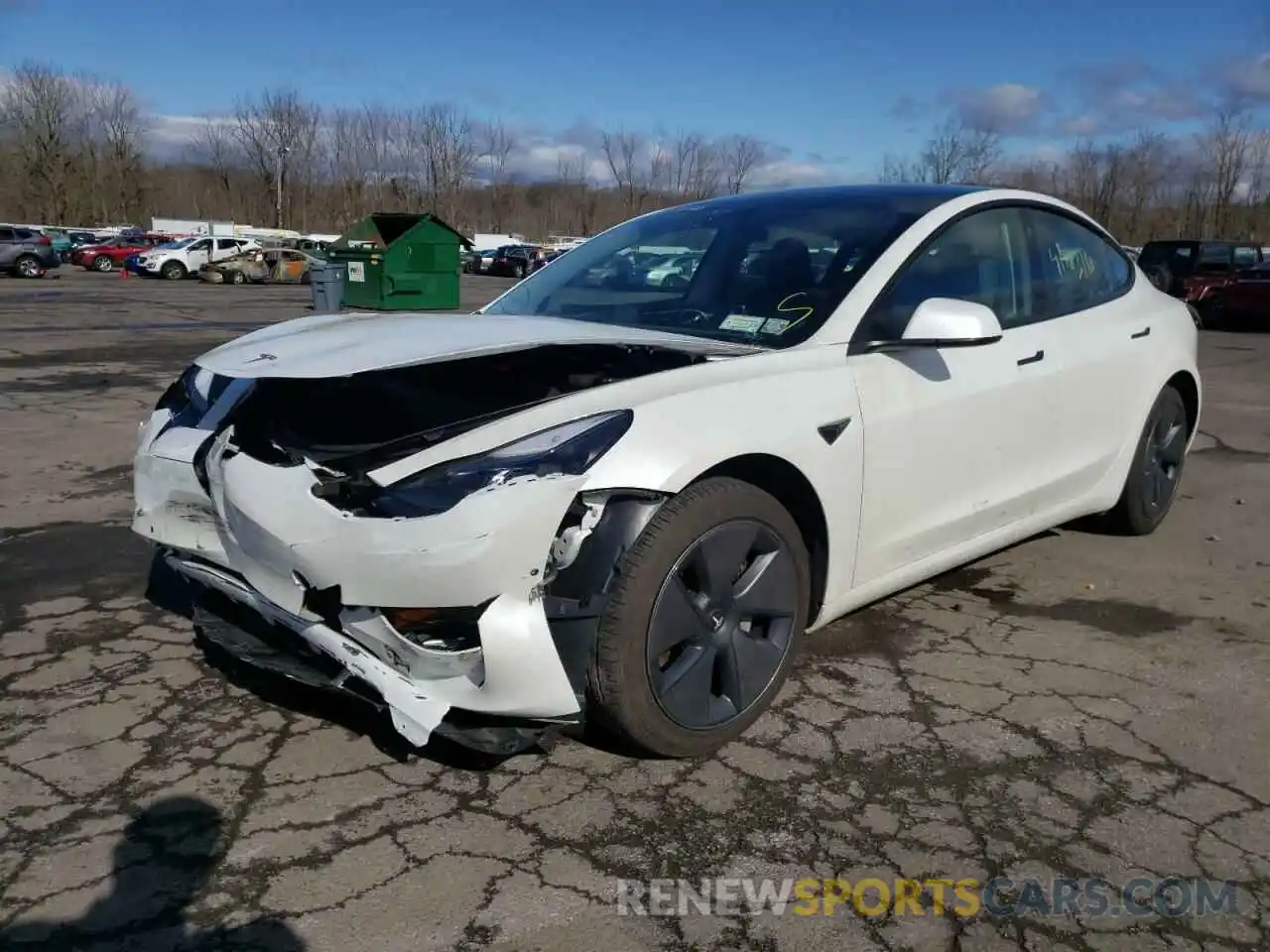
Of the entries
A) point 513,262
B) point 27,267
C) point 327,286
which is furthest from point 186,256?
point 327,286

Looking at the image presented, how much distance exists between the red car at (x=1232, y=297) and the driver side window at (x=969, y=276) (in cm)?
1772

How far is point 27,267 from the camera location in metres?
30.9

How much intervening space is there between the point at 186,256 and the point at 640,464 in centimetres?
3656

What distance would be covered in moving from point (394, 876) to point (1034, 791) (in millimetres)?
1634

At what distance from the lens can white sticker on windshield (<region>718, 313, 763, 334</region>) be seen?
3.29 m

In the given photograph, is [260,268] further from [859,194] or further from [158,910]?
[158,910]

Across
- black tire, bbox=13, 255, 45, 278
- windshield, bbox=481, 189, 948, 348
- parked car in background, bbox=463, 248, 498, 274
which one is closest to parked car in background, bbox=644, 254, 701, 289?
windshield, bbox=481, 189, 948, 348

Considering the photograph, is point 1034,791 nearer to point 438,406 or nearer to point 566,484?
point 566,484

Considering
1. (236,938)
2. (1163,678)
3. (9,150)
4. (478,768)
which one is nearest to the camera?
(236,938)

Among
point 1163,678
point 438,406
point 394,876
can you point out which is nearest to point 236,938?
point 394,876

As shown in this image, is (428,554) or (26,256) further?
(26,256)

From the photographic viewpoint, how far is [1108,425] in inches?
165

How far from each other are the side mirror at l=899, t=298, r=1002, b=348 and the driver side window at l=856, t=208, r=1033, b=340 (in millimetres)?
110

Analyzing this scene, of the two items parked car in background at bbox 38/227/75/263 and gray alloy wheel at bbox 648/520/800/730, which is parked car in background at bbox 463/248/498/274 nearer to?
parked car in background at bbox 38/227/75/263
